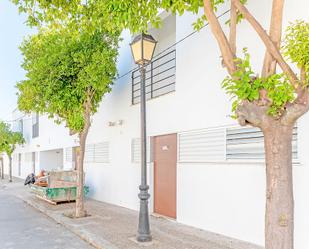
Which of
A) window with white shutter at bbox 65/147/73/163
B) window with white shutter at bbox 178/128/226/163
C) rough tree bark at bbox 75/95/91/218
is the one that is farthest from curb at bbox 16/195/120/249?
window with white shutter at bbox 65/147/73/163

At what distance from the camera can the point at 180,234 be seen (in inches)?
277

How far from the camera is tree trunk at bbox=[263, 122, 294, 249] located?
3.37 meters

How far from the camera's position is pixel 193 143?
7.93 metres

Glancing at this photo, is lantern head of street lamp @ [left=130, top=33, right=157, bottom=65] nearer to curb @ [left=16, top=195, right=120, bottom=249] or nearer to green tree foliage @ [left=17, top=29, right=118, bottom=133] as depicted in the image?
green tree foliage @ [left=17, top=29, right=118, bottom=133]

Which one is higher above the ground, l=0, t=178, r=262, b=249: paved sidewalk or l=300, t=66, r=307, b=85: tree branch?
l=300, t=66, r=307, b=85: tree branch

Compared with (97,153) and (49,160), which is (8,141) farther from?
(97,153)

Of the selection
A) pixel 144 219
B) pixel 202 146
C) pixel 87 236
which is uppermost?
pixel 202 146

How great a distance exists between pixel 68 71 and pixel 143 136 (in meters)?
3.81

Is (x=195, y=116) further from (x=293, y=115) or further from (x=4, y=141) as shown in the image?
(x=4, y=141)

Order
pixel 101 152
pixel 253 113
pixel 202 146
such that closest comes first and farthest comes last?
pixel 253 113 < pixel 202 146 < pixel 101 152

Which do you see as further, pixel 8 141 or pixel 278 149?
pixel 8 141

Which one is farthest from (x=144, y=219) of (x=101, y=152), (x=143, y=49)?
(x=101, y=152)

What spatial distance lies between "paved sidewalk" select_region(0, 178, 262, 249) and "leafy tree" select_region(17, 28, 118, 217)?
35.8 inches

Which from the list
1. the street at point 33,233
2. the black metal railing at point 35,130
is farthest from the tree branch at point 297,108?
the black metal railing at point 35,130
